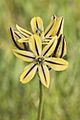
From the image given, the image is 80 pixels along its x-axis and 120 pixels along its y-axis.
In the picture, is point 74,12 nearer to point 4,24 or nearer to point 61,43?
point 4,24

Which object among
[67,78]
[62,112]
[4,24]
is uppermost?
[4,24]

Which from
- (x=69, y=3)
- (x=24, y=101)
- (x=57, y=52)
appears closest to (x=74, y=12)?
(x=69, y=3)

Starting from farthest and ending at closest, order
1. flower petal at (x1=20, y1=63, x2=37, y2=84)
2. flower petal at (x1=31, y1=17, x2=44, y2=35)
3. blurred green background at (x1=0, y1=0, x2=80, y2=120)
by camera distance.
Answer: blurred green background at (x1=0, y1=0, x2=80, y2=120)
flower petal at (x1=31, y1=17, x2=44, y2=35)
flower petal at (x1=20, y1=63, x2=37, y2=84)

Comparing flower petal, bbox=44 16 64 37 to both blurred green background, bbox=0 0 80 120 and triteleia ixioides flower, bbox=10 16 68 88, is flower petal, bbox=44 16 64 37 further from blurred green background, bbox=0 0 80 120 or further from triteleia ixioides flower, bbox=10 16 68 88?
blurred green background, bbox=0 0 80 120

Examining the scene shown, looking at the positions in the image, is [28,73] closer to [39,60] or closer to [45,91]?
[39,60]

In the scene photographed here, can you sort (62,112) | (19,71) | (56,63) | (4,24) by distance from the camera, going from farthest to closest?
1. (4,24)
2. (19,71)
3. (62,112)
4. (56,63)

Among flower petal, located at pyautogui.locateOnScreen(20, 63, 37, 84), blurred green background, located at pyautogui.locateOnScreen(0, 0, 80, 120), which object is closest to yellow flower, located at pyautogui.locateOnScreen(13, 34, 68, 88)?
flower petal, located at pyautogui.locateOnScreen(20, 63, 37, 84)

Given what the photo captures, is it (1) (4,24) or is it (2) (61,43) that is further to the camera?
(1) (4,24)

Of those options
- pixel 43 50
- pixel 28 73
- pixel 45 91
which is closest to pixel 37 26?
pixel 43 50
